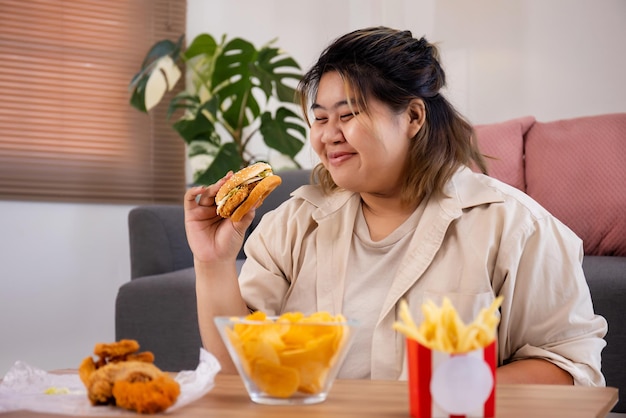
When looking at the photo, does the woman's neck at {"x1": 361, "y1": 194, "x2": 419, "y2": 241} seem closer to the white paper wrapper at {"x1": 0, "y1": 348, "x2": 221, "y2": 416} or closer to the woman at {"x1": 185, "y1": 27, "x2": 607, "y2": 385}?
the woman at {"x1": 185, "y1": 27, "x2": 607, "y2": 385}

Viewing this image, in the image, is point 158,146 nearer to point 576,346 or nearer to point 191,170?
point 191,170

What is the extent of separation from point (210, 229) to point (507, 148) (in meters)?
1.59

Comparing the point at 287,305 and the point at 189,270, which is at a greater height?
the point at 287,305

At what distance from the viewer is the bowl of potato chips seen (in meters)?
0.88

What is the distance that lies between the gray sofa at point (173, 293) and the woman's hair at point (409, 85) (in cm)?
71

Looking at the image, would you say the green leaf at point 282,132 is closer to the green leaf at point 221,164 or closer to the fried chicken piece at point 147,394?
the green leaf at point 221,164

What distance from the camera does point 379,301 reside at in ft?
4.81

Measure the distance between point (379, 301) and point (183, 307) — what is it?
1.18 meters

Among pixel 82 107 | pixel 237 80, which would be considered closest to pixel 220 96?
pixel 237 80

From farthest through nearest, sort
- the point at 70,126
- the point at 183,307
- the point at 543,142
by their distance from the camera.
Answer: the point at 70,126
the point at 543,142
the point at 183,307

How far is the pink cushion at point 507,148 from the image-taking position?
278 centimetres

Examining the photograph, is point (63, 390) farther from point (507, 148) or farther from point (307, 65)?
point (307, 65)

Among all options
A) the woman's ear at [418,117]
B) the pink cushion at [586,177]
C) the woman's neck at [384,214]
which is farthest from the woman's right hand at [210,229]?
the pink cushion at [586,177]

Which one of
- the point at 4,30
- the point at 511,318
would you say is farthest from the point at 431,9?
the point at 511,318
